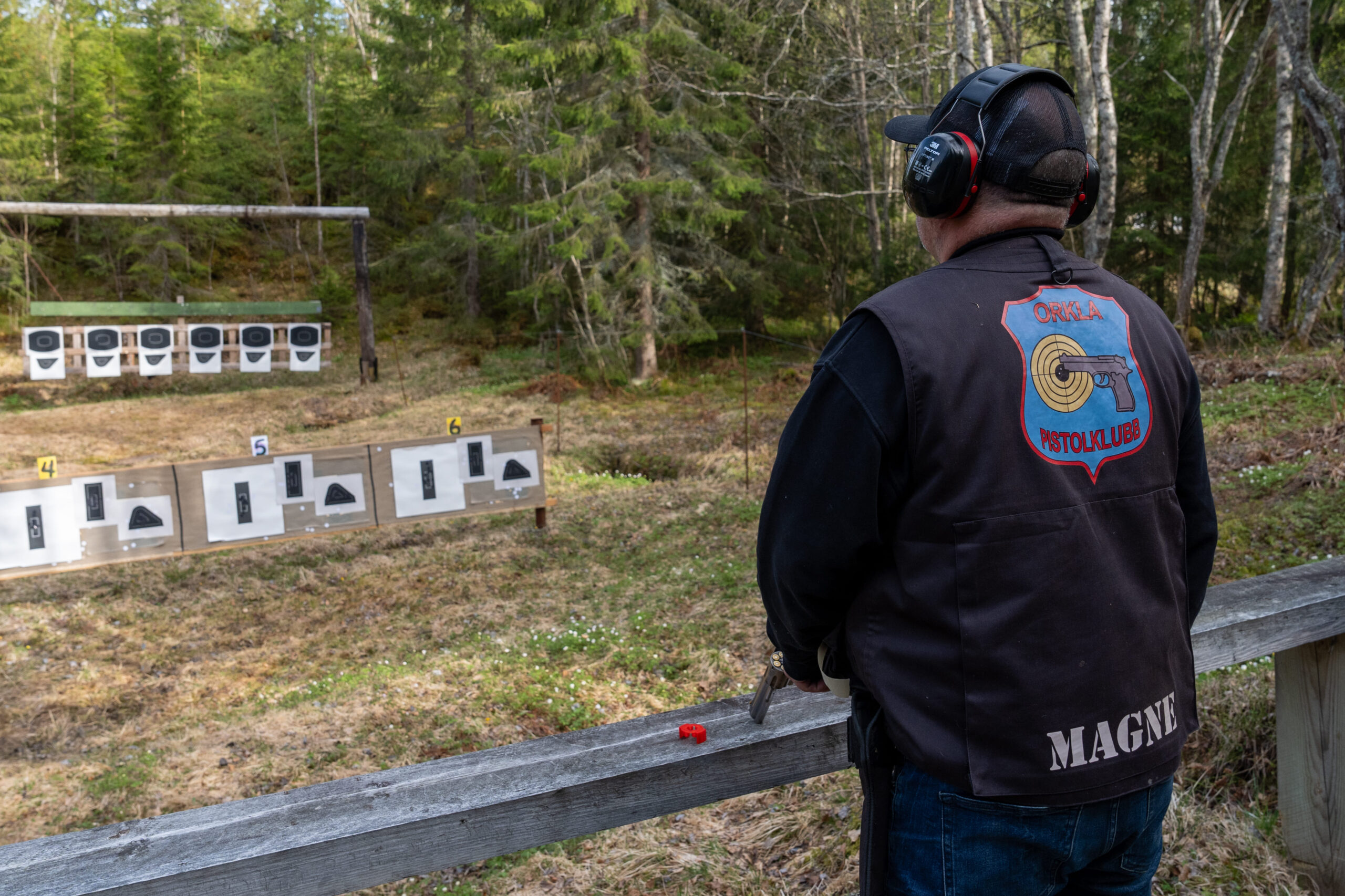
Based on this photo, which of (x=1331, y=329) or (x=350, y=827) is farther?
(x=1331, y=329)

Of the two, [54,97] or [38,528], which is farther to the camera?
[54,97]

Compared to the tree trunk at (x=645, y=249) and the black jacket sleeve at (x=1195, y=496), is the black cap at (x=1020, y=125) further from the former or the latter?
the tree trunk at (x=645, y=249)

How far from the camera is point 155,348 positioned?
15.5 m

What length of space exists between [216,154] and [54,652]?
2360 cm

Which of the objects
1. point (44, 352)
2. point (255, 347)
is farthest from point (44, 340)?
point (255, 347)

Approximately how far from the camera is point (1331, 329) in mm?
10992

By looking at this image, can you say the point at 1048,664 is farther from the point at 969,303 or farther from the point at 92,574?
the point at 92,574

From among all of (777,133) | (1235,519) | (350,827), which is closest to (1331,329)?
(1235,519)

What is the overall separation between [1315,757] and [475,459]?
6.28m

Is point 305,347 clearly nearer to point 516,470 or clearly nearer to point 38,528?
point 516,470

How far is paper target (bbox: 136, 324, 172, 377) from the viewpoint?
15281 mm

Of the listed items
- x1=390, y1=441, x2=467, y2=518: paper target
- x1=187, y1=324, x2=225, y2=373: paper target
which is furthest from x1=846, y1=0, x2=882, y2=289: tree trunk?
x1=187, y1=324, x2=225, y2=373: paper target

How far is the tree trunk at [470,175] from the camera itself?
67.5 ft

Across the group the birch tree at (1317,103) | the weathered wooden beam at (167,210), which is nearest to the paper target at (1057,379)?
the birch tree at (1317,103)
